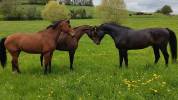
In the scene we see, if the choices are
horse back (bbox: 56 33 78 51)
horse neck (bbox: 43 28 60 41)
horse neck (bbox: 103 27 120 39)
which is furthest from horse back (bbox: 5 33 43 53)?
horse neck (bbox: 103 27 120 39)

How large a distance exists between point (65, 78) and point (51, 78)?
63 centimetres

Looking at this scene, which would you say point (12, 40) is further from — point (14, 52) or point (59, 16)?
point (59, 16)

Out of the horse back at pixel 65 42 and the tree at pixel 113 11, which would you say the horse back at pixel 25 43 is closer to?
the horse back at pixel 65 42

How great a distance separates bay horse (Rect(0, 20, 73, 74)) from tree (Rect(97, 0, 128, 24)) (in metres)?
53.0

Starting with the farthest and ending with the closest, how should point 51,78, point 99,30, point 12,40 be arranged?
point 99,30 → point 12,40 → point 51,78

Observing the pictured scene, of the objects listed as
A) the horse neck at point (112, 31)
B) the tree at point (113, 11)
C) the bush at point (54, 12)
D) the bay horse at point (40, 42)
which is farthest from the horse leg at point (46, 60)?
A: the bush at point (54, 12)

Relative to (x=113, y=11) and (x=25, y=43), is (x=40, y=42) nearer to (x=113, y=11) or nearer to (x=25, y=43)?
(x=25, y=43)

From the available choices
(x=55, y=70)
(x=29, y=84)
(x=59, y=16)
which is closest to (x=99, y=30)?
(x=55, y=70)

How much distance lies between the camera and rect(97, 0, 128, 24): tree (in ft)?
220

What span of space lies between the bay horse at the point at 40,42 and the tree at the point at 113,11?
174 feet

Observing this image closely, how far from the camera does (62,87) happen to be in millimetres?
11039

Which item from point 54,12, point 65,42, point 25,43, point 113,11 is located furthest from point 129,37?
point 54,12

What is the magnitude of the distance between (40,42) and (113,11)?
53.8 m

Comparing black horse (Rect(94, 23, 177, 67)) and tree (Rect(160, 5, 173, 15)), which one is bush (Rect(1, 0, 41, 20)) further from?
tree (Rect(160, 5, 173, 15))
